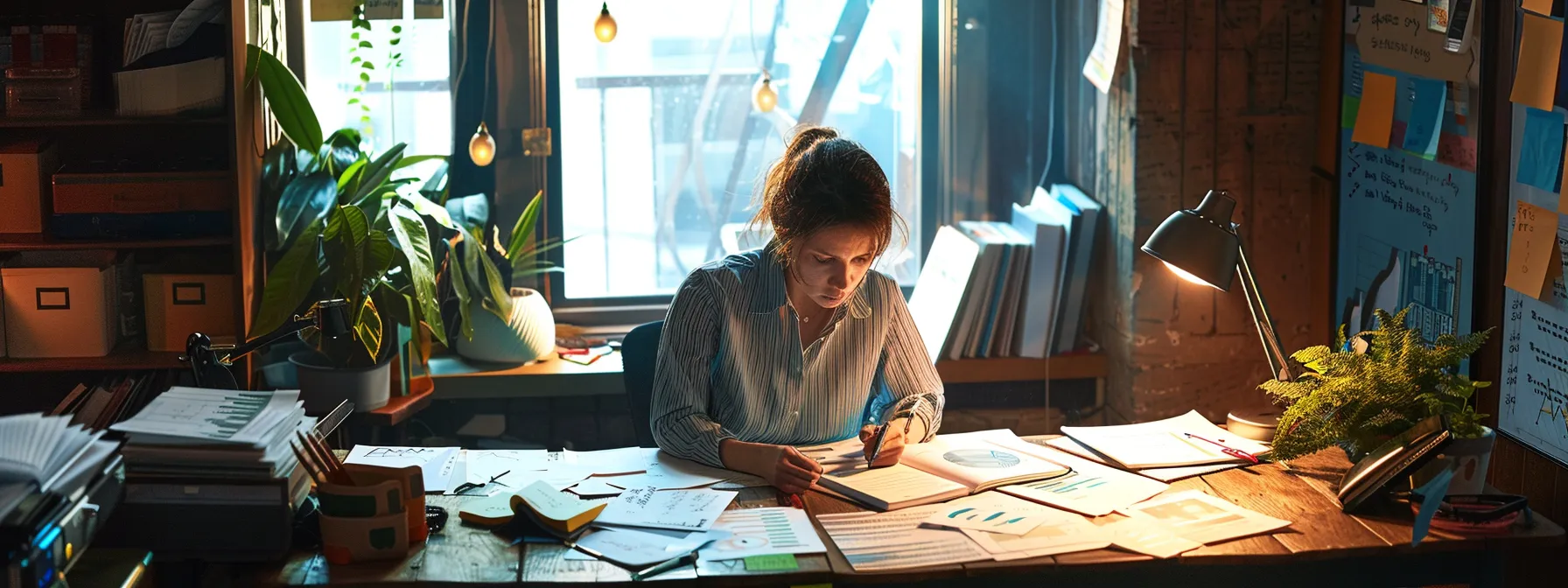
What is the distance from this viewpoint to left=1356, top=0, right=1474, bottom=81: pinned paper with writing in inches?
100.0

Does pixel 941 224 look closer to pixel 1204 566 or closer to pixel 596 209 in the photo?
pixel 596 209

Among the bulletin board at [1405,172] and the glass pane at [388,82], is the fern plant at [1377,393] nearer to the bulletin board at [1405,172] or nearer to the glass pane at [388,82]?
the bulletin board at [1405,172]

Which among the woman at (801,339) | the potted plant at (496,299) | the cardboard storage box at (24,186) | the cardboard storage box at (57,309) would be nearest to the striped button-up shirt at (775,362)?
the woman at (801,339)

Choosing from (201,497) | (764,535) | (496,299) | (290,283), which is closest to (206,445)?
(201,497)

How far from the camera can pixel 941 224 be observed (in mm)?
3727

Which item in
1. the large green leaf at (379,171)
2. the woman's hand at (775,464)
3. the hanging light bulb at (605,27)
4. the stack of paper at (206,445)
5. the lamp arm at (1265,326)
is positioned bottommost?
the woman's hand at (775,464)

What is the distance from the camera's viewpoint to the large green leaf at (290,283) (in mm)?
2943

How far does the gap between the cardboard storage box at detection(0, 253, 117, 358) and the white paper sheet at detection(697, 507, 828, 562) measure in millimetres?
1765

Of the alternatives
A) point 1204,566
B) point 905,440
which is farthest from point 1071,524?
point 905,440

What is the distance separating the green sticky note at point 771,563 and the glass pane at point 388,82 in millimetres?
1885

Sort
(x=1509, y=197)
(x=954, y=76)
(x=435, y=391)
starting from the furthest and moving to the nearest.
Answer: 1. (x=954, y=76)
2. (x=435, y=391)
3. (x=1509, y=197)

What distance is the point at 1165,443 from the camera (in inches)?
99.2

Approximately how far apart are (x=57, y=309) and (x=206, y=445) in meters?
1.40

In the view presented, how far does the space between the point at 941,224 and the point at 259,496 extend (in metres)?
2.16
